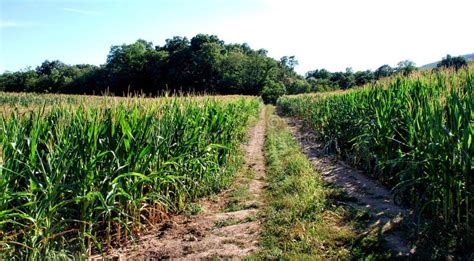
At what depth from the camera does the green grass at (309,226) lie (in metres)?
4.06

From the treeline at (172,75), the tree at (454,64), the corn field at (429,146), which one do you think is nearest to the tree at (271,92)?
the treeline at (172,75)

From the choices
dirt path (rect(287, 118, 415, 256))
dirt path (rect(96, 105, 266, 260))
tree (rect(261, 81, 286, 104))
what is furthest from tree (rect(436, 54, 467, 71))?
tree (rect(261, 81, 286, 104))

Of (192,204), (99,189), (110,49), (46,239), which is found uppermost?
(110,49)

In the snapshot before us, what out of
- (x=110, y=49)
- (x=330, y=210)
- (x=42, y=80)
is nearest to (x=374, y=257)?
(x=330, y=210)

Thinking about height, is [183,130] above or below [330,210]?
above

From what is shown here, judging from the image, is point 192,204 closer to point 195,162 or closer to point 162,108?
point 195,162

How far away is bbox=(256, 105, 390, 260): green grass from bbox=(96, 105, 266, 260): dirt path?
242mm

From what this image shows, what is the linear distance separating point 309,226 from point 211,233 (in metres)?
1.37

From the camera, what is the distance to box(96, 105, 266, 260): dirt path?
4.28m

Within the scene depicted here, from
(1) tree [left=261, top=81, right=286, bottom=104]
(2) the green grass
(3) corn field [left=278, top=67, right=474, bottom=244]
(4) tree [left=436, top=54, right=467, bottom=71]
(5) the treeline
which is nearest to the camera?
(3) corn field [left=278, top=67, right=474, bottom=244]

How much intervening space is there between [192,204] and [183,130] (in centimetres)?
130

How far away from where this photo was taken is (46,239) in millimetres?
3490

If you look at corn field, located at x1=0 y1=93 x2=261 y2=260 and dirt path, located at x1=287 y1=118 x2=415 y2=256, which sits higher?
corn field, located at x1=0 y1=93 x2=261 y2=260

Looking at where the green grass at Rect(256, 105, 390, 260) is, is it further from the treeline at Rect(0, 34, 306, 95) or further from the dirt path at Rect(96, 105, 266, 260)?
the treeline at Rect(0, 34, 306, 95)
